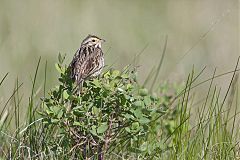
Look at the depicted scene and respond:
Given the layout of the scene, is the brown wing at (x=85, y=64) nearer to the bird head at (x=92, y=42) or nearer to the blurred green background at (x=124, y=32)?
the bird head at (x=92, y=42)

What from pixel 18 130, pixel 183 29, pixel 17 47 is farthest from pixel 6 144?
pixel 183 29

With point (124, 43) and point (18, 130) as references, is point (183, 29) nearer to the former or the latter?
point (124, 43)

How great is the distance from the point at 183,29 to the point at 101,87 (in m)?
6.25

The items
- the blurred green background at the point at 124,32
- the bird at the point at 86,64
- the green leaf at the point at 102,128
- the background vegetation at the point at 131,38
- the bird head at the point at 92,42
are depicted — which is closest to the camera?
the green leaf at the point at 102,128

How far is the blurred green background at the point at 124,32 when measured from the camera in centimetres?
1030

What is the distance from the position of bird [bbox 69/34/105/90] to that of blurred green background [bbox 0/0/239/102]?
3380 mm

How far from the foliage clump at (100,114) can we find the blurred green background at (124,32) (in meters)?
3.88

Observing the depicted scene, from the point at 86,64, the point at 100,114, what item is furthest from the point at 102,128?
the point at 86,64

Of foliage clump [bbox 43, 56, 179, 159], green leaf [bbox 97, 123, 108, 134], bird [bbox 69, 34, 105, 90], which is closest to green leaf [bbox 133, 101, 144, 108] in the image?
foliage clump [bbox 43, 56, 179, 159]

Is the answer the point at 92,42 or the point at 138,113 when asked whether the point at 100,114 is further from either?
the point at 92,42

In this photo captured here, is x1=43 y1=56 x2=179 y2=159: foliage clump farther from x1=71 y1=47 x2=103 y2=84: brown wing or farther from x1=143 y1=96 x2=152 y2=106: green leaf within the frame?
x1=71 y1=47 x2=103 y2=84: brown wing

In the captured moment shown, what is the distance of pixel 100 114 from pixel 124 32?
6.00m

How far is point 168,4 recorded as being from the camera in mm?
12164

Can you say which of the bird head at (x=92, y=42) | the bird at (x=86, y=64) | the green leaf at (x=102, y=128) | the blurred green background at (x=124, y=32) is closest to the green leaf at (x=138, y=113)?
the green leaf at (x=102, y=128)
